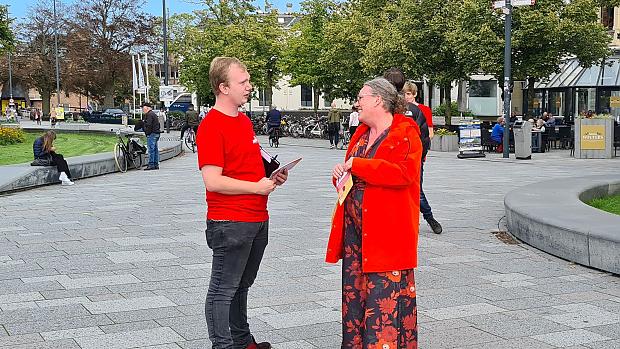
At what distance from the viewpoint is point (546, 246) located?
849cm

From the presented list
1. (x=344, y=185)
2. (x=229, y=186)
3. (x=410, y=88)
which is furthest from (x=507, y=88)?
(x=229, y=186)

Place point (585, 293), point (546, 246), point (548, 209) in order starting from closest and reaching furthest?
point (585, 293)
point (546, 246)
point (548, 209)

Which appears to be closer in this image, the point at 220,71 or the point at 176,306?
the point at 220,71

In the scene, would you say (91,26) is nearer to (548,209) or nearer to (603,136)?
(603,136)

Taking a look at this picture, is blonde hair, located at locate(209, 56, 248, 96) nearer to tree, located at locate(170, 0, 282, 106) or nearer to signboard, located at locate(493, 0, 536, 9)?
signboard, located at locate(493, 0, 536, 9)

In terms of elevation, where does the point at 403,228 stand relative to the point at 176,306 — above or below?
above

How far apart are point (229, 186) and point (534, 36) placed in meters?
28.2

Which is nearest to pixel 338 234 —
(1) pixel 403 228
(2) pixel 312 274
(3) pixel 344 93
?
(1) pixel 403 228

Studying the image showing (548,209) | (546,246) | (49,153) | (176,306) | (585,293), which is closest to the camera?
(176,306)

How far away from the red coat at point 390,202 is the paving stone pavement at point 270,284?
128cm

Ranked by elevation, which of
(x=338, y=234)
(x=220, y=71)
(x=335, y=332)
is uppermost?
(x=220, y=71)

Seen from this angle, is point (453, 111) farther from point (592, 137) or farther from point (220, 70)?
point (220, 70)

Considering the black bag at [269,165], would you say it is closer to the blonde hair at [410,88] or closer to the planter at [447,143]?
the blonde hair at [410,88]

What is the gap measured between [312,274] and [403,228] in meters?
3.33
